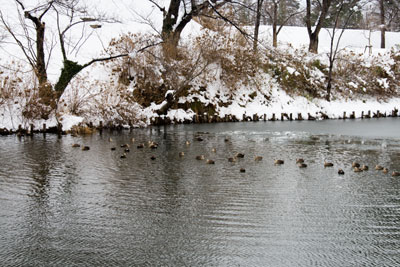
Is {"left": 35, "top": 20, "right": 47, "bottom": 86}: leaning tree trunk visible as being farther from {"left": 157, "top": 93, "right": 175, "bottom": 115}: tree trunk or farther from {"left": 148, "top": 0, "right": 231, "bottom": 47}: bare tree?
{"left": 148, "top": 0, "right": 231, "bottom": 47}: bare tree

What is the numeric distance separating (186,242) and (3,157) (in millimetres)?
9929

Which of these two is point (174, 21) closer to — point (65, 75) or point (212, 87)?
point (212, 87)


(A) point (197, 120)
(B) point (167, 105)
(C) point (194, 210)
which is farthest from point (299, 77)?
(C) point (194, 210)

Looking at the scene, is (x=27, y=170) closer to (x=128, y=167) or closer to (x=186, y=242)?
(x=128, y=167)

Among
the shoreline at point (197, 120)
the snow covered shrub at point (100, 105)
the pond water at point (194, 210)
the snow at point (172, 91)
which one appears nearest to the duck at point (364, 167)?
the pond water at point (194, 210)

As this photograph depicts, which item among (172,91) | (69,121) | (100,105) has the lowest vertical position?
(69,121)

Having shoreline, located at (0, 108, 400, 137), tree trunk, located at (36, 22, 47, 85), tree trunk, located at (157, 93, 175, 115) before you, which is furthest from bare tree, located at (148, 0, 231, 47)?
tree trunk, located at (36, 22, 47, 85)

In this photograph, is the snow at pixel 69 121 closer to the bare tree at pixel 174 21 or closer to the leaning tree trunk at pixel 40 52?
the leaning tree trunk at pixel 40 52

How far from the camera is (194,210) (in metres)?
8.23

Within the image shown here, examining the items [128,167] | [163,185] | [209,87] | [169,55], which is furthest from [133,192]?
[209,87]

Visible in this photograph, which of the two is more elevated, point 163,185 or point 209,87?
point 209,87

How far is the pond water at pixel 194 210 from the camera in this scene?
242 inches

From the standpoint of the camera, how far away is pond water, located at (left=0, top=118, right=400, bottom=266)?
6.14 meters

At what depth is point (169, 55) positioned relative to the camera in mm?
28953
